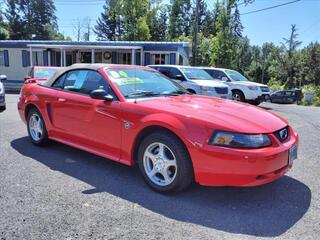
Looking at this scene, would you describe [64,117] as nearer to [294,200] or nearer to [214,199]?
[214,199]

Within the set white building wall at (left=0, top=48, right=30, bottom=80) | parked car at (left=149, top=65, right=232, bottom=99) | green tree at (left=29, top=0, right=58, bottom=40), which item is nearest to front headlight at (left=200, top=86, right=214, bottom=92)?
parked car at (left=149, top=65, right=232, bottom=99)

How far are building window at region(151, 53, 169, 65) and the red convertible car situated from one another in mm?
17333

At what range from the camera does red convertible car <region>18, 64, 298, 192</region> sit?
11.9 ft

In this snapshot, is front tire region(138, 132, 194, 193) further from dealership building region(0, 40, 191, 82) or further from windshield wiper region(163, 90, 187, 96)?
dealership building region(0, 40, 191, 82)

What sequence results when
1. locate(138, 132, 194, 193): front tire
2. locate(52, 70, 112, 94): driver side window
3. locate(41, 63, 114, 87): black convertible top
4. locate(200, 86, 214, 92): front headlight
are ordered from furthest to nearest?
1. locate(200, 86, 214, 92): front headlight
2. locate(41, 63, 114, 87): black convertible top
3. locate(52, 70, 112, 94): driver side window
4. locate(138, 132, 194, 193): front tire

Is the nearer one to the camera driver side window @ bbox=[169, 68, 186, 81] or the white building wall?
driver side window @ bbox=[169, 68, 186, 81]

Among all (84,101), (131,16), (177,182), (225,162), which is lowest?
(177,182)

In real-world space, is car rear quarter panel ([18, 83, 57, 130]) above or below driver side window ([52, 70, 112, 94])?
below

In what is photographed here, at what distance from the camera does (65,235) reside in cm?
311

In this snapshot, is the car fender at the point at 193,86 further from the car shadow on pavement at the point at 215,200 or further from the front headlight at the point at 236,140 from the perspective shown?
the front headlight at the point at 236,140

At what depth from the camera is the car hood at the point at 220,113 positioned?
12.2ft

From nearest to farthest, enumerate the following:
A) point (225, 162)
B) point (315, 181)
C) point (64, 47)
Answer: point (225, 162)
point (315, 181)
point (64, 47)

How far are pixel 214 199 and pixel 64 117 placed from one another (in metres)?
2.70

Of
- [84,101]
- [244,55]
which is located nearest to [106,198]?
[84,101]
